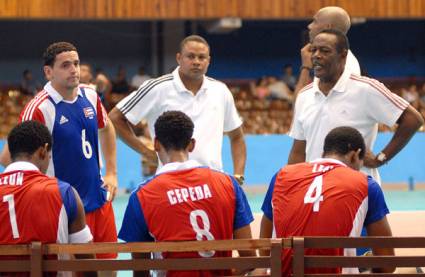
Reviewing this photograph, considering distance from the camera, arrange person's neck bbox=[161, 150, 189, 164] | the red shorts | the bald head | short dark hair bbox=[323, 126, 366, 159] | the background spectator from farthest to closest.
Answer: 1. the background spectator
2. the bald head
3. the red shorts
4. short dark hair bbox=[323, 126, 366, 159]
5. person's neck bbox=[161, 150, 189, 164]

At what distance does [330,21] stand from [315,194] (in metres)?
2.50

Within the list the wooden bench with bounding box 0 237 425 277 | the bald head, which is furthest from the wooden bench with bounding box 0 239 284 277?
the bald head

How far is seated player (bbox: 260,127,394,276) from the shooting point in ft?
17.0

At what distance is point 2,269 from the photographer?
4.93 metres

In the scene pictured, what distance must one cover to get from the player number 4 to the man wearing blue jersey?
6.94 feet

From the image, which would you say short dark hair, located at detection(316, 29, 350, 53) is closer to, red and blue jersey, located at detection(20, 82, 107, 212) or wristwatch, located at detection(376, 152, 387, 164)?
wristwatch, located at detection(376, 152, 387, 164)

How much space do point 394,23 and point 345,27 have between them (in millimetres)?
21106

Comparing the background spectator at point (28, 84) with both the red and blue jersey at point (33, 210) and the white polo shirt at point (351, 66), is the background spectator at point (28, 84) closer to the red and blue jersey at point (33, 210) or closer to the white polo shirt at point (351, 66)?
the white polo shirt at point (351, 66)

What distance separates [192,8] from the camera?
2138 centimetres

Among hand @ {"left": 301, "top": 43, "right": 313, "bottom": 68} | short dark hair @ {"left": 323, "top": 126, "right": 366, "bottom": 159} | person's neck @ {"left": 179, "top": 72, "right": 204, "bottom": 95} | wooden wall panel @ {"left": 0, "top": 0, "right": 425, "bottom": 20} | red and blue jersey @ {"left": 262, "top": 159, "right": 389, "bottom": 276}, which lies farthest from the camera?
wooden wall panel @ {"left": 0, "top": 0, "right": 425, "bottom": 20}

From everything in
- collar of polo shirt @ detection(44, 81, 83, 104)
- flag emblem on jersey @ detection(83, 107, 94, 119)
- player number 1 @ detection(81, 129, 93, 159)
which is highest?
collar of polo shirt @ detection(44, 81, 83, 104)

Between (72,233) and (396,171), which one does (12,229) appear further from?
(396,171)

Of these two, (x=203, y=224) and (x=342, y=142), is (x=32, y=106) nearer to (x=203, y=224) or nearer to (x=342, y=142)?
(x=203, y=224)

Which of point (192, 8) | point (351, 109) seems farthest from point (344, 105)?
point (192, 8)
